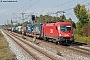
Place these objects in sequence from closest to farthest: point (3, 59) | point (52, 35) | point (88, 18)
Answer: point (3, 59) → point (52, 35) → point (88, 18)

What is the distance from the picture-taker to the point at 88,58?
1744 centimetres

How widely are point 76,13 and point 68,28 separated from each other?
48502mm

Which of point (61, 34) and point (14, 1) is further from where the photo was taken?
point (14, 1)

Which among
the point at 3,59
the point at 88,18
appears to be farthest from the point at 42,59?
the point at 88,18

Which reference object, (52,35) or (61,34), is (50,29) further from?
(61,34)

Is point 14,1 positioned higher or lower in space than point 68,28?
higher

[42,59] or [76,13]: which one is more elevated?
[76,13]

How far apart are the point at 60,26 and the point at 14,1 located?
8803 millimetres

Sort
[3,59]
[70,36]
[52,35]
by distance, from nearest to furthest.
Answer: [3,59] → [70,36] → [52,35]

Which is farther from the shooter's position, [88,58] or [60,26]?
[60,26]

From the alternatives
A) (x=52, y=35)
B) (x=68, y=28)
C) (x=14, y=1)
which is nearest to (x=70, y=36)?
(x=68, y=28)

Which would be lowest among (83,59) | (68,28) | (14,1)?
(83,59)

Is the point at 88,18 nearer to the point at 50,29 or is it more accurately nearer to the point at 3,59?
the point at 50,29

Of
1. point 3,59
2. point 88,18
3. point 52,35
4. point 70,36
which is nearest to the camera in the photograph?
point 3,59
